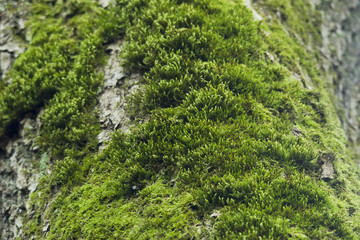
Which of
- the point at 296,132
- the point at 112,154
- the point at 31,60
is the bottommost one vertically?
the point at 296,132

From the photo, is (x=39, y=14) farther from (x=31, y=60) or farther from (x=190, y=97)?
(x=190, y=97)

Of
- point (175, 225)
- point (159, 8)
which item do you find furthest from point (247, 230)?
point (159, 8)

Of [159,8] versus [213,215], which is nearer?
[213,215]

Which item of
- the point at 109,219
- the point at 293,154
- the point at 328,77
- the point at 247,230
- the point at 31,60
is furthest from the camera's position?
the point at 328,77

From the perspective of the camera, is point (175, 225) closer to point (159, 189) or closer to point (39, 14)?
point (159, 189)

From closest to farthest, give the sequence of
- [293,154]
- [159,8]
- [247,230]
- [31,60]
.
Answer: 1. [247,230]
2. [293,154]
3. [159,8]
4. [31,60]

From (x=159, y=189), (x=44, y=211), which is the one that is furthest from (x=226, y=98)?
(x=44, y=211)

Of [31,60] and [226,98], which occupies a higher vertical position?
[31,60]
